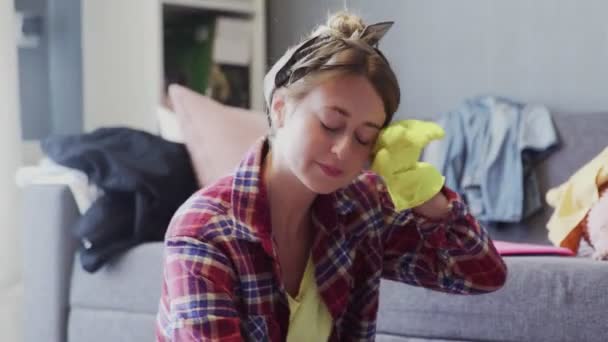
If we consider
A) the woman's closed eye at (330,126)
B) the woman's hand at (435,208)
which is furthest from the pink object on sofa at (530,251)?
the woman's closed eye at (330,126)

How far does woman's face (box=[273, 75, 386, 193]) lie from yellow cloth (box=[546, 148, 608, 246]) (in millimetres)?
968

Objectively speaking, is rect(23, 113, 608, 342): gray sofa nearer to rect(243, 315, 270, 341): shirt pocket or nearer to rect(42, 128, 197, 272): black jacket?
rect(42, 128, 197, 272): black jacket

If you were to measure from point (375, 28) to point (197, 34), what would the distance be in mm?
1755

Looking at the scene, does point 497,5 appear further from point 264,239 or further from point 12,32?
point 264,239

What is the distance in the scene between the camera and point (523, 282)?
1.50m

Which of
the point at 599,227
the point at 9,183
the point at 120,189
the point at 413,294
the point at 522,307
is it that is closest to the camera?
the point at 522,307

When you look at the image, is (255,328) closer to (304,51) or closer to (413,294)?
(304,51)

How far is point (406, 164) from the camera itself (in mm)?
1071

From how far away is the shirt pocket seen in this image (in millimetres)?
1019

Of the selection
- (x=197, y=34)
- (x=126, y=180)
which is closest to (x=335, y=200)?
(x=126, y=180)

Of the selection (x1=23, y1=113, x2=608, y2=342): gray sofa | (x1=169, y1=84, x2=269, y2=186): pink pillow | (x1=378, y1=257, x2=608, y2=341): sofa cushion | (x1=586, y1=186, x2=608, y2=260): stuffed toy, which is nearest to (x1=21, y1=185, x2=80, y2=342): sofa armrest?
(x1=23, y1=113, x2=608, y2=342): gray sofa

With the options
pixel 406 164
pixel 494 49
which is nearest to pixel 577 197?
pixel 494 49

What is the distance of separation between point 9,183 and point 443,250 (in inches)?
48.5

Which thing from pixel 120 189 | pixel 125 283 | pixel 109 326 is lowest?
pixel 109 326
